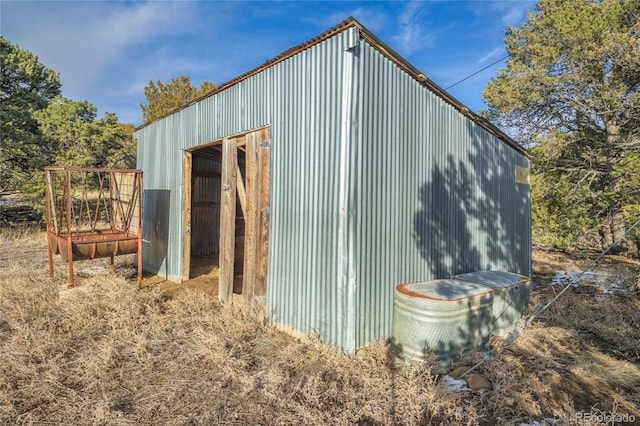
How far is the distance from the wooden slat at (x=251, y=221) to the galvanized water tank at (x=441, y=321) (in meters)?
2.30

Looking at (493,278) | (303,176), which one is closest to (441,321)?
(493,278)

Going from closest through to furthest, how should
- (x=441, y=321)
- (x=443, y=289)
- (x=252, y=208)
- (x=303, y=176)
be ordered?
(x=441, y=321) → (x=443, y=289) → (x=303, y=176) → (x=252, y=208)

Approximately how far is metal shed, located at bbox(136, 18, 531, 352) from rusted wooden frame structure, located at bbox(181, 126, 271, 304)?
23mm

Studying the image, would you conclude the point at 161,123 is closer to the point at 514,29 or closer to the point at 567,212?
the point at 567,212

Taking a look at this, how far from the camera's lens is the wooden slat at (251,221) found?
5.24 m

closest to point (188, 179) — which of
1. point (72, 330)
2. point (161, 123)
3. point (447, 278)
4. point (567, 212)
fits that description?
point (161, 123)

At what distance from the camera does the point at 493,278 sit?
5.12 meters

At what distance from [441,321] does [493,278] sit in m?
1.91

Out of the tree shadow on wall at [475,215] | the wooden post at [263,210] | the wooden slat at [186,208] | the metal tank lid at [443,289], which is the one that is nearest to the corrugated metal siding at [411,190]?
the tree shadow on wall at [475,215]

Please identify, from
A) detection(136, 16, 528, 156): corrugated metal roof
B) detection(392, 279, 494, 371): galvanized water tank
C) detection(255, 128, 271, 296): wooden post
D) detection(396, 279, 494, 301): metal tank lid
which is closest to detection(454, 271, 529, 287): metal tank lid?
detection(396, 279, 494, 301): metal tank lid

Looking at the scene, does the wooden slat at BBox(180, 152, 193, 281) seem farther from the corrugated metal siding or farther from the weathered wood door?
the corrugated metal siding

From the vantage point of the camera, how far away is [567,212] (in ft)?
32.3

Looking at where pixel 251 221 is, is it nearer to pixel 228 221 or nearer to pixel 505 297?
pixel 228 221

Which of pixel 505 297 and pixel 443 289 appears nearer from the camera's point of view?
pixel 443 289
